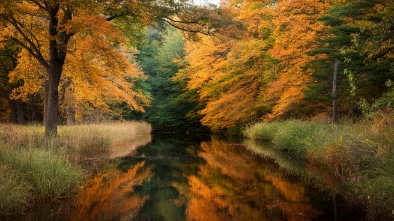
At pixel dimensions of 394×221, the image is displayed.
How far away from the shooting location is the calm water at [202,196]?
7.88 metres

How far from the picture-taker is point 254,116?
3017cm

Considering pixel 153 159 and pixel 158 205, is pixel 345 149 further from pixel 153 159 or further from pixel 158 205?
pixel 153 159

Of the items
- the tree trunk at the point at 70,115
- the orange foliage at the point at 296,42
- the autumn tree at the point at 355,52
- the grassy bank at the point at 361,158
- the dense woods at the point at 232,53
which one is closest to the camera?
the grassy bank at the point at 361,158

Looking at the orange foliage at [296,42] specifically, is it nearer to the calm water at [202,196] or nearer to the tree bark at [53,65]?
the calm water at [202,196]

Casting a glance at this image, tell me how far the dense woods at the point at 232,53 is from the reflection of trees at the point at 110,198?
450 centimetres

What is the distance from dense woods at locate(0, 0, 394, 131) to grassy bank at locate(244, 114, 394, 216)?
1.05 m

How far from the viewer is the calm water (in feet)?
25.8

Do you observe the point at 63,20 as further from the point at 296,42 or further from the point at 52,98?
the point at 296,42

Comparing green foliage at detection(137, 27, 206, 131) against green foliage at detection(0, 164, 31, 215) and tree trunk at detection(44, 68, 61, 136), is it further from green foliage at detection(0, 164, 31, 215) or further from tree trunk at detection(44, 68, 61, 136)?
green foliage at detection(0, 164, 31, 215)

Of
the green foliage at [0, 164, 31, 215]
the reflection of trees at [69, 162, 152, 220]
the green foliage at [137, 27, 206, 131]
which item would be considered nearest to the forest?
the green foliage at [0, 164, 31, 215]

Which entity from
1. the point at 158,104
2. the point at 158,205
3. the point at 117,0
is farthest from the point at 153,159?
the point at 158,104

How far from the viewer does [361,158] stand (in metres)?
9.80

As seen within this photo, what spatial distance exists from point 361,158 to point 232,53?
1651 cm

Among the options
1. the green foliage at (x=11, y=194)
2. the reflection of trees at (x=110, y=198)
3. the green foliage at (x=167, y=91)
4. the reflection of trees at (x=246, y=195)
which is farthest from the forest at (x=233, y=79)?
the green foliage at (x=167, y=91)
